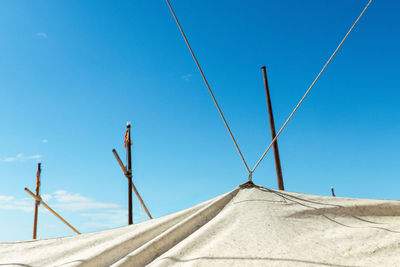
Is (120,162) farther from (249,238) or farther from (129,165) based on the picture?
(249,238)

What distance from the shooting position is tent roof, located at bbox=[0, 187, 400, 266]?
7.00 feet

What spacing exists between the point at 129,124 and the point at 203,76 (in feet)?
27.0

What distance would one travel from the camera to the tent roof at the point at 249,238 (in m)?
2.13

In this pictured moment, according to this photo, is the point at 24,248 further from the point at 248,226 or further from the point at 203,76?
the point at 203,76

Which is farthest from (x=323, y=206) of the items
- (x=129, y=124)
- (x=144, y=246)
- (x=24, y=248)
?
(x=129, y=124)

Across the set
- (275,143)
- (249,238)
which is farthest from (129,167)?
(249,238)

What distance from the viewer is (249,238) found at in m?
2.37

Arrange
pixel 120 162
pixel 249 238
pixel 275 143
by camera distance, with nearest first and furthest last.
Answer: pixel 249 238 → pixel 275 143 → pixel 120 162

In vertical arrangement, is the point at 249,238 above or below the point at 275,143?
below

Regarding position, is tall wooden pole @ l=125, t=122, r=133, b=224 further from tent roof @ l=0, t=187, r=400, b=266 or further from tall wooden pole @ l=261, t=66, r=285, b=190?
tent roof @ l=0, t=187, r=400, b=266

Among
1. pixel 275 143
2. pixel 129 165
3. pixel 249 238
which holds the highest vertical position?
pixel 129 165

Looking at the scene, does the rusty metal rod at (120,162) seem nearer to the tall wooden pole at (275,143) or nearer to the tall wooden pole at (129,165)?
the tall wooden pole at (129,165)

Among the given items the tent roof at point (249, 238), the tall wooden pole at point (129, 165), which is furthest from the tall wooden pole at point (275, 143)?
the tall wooden pole at point (129, 165)

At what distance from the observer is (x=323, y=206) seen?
284 cm
